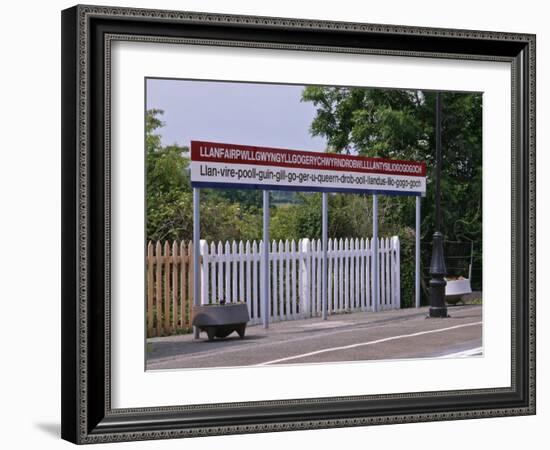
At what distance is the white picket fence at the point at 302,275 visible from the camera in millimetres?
12234

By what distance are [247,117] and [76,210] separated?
102 inches

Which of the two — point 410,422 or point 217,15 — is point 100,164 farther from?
point 410,422

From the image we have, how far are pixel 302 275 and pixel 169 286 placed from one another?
221 centimetres

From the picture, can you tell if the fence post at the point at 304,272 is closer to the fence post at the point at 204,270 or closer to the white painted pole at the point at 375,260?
the white painted pole at the point at 375,260

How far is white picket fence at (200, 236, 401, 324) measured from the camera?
40.1 ft

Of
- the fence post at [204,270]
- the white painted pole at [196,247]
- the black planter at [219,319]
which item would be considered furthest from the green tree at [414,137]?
the black planter at [219,319]

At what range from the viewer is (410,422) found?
11.1m

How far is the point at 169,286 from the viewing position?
1142 cm

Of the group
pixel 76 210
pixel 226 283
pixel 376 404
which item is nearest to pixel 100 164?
pixel 76 210

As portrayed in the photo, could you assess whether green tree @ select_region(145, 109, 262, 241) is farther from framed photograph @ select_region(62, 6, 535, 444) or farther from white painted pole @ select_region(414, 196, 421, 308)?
white painted pole @ select_region(414, 196, 421, 308)

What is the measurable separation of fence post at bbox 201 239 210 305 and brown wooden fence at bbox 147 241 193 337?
0.14 meters

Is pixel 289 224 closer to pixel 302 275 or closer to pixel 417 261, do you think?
pixel 302 275

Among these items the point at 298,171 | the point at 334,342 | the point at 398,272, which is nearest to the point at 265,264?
the point at 298,171

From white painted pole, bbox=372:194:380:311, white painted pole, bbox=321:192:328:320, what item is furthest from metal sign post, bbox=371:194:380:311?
white painted pole, bbox=321:192:328:320
